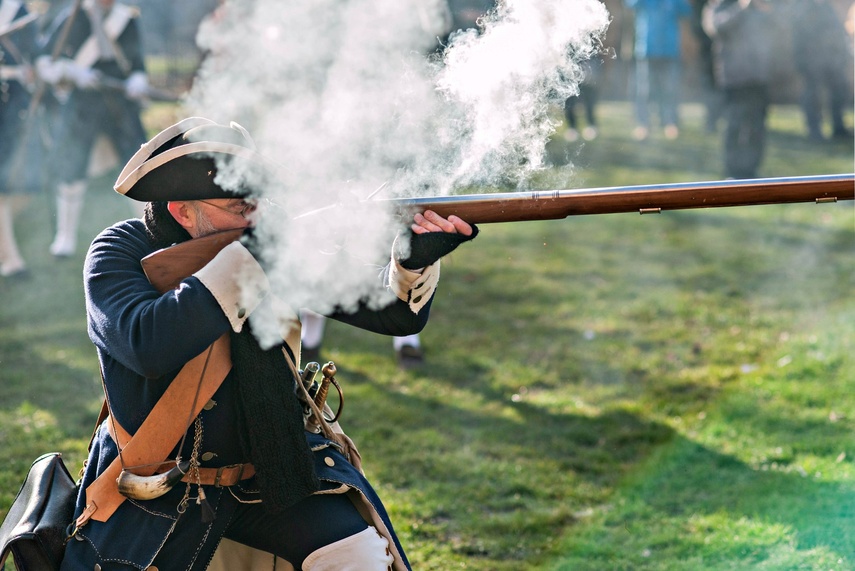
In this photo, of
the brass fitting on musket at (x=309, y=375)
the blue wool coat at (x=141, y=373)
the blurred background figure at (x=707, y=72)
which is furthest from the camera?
the blurred background figure at (x=707, y=72)

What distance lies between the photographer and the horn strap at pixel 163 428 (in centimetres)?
271

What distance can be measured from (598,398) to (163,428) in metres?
3.75

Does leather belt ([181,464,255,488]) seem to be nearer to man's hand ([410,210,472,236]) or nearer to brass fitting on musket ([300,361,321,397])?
brass fitting on musket ([300,361,321,397])

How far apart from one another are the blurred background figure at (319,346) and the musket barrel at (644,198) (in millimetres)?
3830

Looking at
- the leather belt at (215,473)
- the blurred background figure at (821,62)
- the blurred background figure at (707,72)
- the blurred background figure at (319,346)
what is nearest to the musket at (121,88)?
the blurred background figure at (319,346)

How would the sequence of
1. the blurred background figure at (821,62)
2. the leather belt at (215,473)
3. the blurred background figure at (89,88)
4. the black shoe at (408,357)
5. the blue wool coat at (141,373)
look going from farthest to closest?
1. the blurred background figure at (821,62)
2. the blurred background figure at (89,88)
3. the black shoe at (408,357)
4. the leather belt at (215,473)
5. the blue wool coat at (141,373)

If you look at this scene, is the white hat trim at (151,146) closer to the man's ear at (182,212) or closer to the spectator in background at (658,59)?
the man's ear at (182,212)

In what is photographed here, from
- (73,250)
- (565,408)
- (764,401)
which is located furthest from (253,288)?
(73,250)

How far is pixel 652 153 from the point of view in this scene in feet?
48.0

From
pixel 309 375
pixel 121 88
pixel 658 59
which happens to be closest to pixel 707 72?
pixel 658 59

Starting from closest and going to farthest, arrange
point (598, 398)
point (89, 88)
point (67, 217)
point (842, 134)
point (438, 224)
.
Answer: point (438, 224) → point (598, 398) → point (89, 88) → point (67, 217) → point (842, 134)

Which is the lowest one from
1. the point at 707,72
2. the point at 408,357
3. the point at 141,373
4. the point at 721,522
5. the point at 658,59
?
the point at 408,357

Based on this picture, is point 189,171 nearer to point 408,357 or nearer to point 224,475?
point 224,475

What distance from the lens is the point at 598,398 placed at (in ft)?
19.5
